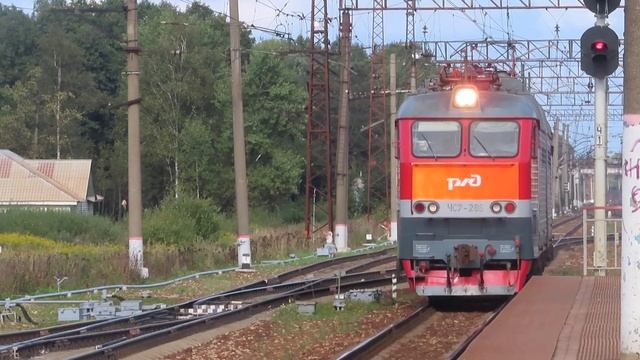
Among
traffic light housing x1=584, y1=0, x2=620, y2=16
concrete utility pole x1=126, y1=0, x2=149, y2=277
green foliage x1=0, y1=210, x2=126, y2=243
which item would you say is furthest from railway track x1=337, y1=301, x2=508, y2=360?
green foliage x1=0, y1=210, x2=126, y2=243

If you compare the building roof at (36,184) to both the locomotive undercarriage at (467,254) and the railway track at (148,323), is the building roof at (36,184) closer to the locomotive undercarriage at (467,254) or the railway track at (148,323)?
the railway track at (148,323)

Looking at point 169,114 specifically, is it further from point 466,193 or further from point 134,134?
point 466,193

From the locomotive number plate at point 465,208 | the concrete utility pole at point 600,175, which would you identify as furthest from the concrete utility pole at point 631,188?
the concrete utility pole at point 600,175

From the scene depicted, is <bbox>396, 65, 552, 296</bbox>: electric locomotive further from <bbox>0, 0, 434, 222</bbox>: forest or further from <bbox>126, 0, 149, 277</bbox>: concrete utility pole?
<bbox>0, 0, 434, 222</bbox>: forest

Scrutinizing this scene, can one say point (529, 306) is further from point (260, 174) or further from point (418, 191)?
point (260, 174)

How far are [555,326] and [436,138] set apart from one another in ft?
19.0

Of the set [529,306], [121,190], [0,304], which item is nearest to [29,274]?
[0,304]

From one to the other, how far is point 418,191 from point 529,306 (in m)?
3.70

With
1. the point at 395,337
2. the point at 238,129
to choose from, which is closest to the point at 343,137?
the point at 238,129

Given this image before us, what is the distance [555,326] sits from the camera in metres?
12.5

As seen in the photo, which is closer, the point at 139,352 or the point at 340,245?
the point at 139,352

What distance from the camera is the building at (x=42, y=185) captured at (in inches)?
2343

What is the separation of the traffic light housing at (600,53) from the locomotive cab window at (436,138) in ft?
13.3

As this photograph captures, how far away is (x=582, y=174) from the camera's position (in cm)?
11662
